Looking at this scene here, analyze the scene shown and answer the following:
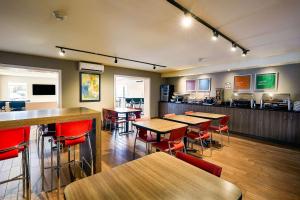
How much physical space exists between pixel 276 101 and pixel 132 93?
9.36m

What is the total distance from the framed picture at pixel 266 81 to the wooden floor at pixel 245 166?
173cm

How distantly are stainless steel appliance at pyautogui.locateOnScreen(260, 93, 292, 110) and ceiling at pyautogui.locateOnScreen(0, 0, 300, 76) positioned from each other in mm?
1016

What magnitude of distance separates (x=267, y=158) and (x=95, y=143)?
3502mm

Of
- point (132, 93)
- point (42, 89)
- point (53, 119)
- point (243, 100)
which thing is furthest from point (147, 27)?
point (42, 89)

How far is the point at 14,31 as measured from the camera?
2752mm

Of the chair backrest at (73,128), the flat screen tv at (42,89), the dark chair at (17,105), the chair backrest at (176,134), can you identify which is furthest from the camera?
the flat screen tv at (42,89)

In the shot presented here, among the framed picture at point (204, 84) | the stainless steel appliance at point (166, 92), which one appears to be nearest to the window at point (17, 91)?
the stainless steel appliance at point (166, 92)

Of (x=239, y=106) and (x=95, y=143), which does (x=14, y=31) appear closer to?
(x=95, y=143)

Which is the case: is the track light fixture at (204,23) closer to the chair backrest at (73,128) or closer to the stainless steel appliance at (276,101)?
the chair backrest at (73,128)

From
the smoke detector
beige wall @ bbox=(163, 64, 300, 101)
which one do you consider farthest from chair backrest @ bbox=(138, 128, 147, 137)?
beige wall @ bbox=(163, 64, 300, 101)

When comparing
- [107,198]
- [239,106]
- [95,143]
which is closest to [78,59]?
[95,143]

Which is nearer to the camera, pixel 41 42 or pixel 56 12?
pixel 56 12

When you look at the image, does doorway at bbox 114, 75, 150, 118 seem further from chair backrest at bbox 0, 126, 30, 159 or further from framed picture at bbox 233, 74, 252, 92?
chair backrest at bbox 0, 126, 30, 159

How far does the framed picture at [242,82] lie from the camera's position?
5236 millimetres
